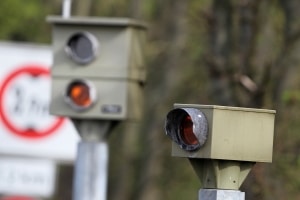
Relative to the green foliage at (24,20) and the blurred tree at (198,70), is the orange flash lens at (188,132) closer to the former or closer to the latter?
the blurred tree at (198,70)

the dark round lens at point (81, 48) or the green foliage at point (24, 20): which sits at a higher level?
the green foliage at point (24, 20)

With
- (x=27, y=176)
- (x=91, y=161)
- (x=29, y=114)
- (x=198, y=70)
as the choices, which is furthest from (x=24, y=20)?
(x=91, y=161)

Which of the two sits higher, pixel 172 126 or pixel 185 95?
pixel 185 95

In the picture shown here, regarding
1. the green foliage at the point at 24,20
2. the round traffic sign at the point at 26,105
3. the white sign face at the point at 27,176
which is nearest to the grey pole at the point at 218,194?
the white sign face at the point at 27,176

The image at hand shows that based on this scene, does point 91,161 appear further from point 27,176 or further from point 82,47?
point 27,176

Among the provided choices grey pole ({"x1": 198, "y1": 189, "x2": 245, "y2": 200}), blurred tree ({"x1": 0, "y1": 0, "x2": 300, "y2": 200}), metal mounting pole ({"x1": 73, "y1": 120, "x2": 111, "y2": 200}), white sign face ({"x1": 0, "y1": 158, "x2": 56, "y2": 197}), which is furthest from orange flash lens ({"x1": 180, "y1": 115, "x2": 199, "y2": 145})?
white sign face ({"x1": 0, "y1": 158, "x2": 56, "y2": 197})

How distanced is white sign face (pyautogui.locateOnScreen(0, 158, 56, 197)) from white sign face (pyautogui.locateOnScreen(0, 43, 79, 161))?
156 mm

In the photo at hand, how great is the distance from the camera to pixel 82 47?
1094cm

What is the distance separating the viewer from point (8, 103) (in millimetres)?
13344

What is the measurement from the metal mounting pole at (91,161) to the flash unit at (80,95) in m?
0.14

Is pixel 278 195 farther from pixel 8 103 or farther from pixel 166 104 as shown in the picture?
pixel 166 104

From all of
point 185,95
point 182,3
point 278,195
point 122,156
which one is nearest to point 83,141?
point 278,195

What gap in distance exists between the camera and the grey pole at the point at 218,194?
7.53 m

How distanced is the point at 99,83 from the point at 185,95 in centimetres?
1148
